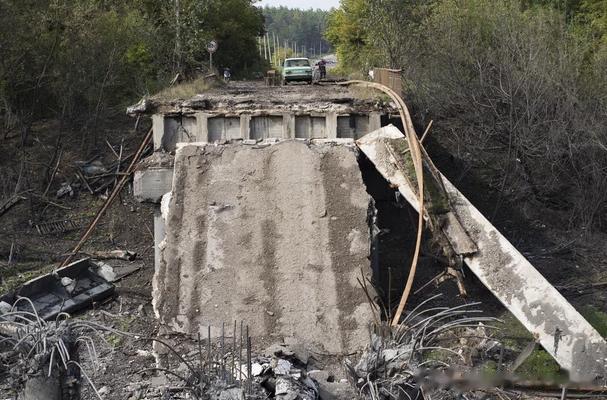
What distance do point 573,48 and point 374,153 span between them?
28.7 ft

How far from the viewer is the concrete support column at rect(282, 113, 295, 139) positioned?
34.2 feet

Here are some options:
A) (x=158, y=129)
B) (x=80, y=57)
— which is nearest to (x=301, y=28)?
(x=80, y=57)

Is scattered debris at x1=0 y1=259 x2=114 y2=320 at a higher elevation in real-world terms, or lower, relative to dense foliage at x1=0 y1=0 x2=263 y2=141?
lower

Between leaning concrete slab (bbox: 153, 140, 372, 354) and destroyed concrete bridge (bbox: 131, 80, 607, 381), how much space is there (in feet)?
0.05

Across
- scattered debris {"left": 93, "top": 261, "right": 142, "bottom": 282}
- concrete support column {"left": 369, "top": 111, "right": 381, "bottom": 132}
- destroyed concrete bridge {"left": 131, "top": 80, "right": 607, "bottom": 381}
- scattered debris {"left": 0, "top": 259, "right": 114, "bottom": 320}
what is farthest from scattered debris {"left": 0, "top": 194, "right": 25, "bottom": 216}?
concrete support column {"left": 369, "top": 111, "right": 381, "bottom": 132}

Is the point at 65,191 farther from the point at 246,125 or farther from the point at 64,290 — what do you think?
the point at 246,125

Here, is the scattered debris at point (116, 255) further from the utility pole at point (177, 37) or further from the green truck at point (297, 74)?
the green truck at point (297, 74)

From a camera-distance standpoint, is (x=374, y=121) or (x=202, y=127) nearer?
(x=374, y=121)

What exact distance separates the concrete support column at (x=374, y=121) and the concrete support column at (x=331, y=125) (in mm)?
569

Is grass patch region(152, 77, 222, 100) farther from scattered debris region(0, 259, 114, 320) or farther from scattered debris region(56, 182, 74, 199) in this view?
scattered debris region(0, 259, 114, 320)

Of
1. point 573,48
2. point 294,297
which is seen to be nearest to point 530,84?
point 573,48

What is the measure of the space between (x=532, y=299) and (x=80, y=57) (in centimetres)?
1362

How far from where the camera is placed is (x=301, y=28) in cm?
17262

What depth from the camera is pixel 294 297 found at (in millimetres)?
7676
